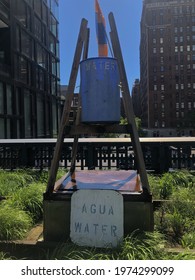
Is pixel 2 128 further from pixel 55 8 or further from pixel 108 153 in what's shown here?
pixel 55 8

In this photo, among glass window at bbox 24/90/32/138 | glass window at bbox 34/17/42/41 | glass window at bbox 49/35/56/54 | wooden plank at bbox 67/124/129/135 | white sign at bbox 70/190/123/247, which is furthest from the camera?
glass window at bbox 49/35/56/54

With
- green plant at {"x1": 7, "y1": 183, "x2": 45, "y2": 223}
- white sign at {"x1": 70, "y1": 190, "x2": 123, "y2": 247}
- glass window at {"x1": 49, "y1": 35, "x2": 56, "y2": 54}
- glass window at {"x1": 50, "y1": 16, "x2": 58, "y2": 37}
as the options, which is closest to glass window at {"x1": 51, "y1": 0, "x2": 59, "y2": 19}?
glass window at {"x1": 50, "y1": 16, "x2": 58, "y2": 37}

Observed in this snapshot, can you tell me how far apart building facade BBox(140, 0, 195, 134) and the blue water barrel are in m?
109

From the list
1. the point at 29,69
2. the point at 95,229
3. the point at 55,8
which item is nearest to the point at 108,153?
the point at 95,229

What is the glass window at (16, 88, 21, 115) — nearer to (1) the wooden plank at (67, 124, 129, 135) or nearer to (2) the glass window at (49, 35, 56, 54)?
(2) the glass window at (49, 35, 56, 54)

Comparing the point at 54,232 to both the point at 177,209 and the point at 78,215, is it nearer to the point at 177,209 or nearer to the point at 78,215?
the point at 78,215

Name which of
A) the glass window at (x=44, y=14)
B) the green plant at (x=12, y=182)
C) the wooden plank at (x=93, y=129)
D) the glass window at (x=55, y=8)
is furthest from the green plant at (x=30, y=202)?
the glass window at (x=55, y=8)

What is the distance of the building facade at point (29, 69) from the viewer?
26.4 m

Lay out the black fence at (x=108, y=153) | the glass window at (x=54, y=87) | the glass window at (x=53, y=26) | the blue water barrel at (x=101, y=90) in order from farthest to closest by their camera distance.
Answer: the glass window at (x=53, y=26) → the glass window at (x=54, y=87) → the black fence at (x=108, y=153) → the blue water barrel at (x=101, y=90)

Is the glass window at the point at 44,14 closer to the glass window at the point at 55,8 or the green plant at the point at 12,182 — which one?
the glass window at the point at 55,8

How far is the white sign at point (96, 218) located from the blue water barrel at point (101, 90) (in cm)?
81

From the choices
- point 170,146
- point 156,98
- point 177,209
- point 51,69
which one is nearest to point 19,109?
point 51,69

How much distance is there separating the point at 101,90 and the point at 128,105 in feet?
1.22

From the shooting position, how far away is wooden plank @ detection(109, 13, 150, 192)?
3.41 metres
